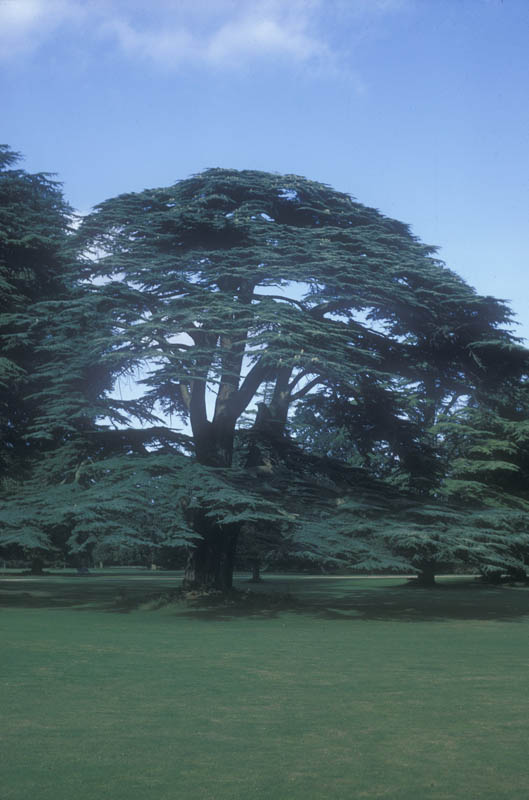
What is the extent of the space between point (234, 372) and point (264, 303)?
2.48 meters

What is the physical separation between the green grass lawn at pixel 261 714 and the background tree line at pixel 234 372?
3603 millimetres

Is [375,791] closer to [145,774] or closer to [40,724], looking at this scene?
[145,774]

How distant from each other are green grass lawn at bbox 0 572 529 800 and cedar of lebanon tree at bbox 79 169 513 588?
8.22 meters

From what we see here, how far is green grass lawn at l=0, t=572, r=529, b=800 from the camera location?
23.5 feet

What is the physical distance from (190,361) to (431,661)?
12554 millimetres

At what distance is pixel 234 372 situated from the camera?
26.6m

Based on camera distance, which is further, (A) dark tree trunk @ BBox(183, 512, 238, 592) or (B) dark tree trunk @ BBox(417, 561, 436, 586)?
(B) dark tree trunk @ BBox(417, 561, 436, 586)

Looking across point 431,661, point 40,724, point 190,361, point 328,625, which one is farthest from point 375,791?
point 190,361

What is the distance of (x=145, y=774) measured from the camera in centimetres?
736

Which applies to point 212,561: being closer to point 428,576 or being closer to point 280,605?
point 280,605

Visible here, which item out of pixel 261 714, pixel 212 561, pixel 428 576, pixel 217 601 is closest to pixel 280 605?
pixel 217 601

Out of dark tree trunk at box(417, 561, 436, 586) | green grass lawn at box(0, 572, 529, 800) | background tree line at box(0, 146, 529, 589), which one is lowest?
green grass lawn at box(0, 572, 529, 800)

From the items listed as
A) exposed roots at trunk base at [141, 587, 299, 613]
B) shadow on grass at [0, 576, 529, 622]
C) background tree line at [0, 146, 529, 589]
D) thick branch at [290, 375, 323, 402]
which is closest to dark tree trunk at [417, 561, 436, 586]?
shadow on grass at [0, 576, 529, 622]

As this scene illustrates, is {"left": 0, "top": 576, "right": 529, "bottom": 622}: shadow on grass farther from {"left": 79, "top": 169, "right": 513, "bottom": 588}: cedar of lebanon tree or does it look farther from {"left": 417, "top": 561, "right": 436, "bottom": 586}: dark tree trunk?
{"left": 417, "top": 561, "right": 436, "bottom": 586}: dark tree trunk
